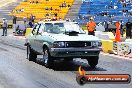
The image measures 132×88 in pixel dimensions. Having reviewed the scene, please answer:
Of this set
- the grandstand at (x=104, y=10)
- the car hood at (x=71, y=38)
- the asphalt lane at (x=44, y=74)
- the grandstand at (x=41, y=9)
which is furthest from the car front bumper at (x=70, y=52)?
the grandstand at (x=41, y=9)

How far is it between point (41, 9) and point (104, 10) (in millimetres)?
11824

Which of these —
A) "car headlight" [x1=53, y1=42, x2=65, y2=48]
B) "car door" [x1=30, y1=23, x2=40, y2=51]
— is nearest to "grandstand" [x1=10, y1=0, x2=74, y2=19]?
"car door" [x1=30, y1=23, x2=40, y2=51]

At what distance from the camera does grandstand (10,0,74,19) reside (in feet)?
199

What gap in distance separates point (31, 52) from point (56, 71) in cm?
342

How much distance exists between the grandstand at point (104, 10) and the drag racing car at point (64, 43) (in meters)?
36.0

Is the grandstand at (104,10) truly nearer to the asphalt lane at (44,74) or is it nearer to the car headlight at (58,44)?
the asphalt lane at (44,74)

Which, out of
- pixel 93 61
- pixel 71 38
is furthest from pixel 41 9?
pixel 71 38

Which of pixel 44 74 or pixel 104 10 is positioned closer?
pixel 44 74

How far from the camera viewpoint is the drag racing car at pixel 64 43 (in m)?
13.2

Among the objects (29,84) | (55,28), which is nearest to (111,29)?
(55,28)

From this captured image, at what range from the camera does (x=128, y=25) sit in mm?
31859

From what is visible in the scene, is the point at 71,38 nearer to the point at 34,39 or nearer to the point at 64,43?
the point at 64,43

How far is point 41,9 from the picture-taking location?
6334 cm

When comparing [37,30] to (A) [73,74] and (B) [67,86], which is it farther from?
(B) [67,86]
